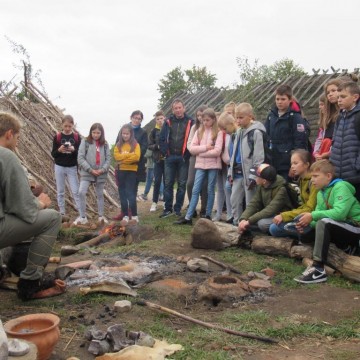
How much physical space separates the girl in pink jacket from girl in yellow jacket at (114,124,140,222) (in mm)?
1134

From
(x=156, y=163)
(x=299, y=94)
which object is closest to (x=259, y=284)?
(x=156, y=163)

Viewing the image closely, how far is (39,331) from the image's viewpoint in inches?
113

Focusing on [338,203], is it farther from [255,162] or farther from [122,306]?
[122,306]

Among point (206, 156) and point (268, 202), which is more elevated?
point (206, 156)

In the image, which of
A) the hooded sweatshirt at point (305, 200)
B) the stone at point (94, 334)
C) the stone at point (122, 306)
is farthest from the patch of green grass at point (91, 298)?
the hooded sweatshirt at point (305, 200)

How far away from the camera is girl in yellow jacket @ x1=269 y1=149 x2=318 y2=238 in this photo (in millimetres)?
5664

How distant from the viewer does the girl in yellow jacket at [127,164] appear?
827cm

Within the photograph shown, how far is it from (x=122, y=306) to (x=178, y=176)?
478 centimetres

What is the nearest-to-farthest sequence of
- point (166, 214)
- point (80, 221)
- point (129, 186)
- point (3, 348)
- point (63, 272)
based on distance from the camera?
point (3, 348), point (63, 272), point (80, 221), point (129, 186), point (166, 214)

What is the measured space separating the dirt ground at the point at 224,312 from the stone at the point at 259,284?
0.25ft

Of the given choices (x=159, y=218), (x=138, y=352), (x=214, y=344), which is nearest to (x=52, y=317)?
(x=138, y=352)

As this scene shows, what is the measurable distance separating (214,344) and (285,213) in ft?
9.42

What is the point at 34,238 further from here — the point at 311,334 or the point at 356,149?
the point at 356,149

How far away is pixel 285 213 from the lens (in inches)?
229
